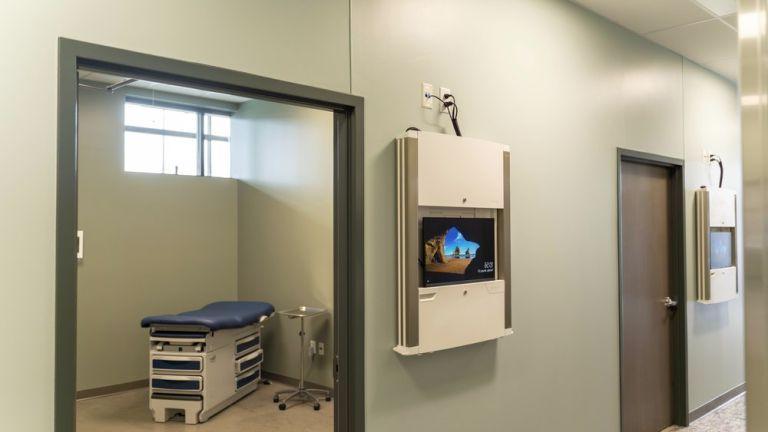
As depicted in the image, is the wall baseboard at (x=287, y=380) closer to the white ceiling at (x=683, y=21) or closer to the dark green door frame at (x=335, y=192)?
the dark green door frame at (x=335, y=192)

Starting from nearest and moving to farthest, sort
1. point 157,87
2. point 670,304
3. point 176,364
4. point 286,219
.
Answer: point 176,364
point 670,304
point 286,219
point 157,87

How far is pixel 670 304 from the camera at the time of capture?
3977 mm

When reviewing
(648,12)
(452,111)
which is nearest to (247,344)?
(452,111)

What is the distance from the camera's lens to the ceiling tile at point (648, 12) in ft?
10.1

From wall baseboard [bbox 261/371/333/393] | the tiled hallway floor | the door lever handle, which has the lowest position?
the tiled hallway floor

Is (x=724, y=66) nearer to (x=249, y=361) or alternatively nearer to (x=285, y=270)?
(x=285, y=270)

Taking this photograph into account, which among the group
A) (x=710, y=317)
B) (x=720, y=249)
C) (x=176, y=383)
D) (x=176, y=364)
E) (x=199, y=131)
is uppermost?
(x=199, y=131)

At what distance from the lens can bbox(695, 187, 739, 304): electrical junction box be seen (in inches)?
161

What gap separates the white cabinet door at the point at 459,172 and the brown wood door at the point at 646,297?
5.01 feet

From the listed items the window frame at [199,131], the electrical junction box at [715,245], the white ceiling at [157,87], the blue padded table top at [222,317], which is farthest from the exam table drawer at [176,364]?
the electrical junction box at [715,245]

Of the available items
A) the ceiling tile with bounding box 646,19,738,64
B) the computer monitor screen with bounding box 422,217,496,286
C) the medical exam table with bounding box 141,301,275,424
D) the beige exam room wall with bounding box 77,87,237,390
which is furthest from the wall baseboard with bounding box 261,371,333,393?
the ceiling tile with bounding box 646,19,738,64

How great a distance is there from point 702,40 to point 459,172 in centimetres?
254

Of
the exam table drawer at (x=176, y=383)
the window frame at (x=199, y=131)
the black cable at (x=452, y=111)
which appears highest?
the window frame at (x=199, y=131)

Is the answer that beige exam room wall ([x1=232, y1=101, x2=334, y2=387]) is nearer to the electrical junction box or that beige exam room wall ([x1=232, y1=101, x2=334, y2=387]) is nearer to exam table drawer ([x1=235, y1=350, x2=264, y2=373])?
exam table drawer ([x1=235, y1=350, x2=264, y2=373])
